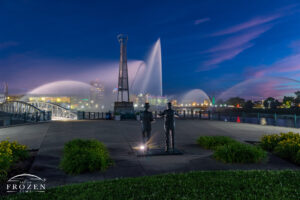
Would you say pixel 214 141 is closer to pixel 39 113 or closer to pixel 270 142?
pixel 270 142

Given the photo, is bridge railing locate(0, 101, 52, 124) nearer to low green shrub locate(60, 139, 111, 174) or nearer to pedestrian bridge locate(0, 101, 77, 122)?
pedestrian bridge locate(0, 101, 77, 122)

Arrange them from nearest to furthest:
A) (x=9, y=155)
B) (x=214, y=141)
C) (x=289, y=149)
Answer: (x=9, y=155)
(x=289, y=149)
(x=214, y=141)

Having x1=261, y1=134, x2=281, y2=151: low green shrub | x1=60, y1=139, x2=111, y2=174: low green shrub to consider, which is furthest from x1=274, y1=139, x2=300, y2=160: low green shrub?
x1=60, y1=139, x2=111, y2=174: low green shrub

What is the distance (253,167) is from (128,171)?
4125mm

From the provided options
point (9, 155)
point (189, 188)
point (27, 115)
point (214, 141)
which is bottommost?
point (189, 188)

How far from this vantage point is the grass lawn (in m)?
3.93

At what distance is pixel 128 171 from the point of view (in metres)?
5.83

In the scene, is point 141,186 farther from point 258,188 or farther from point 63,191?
point 258,188

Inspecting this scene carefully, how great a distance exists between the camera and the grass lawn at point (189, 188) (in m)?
3.93

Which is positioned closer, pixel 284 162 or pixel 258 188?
pixel 258 188

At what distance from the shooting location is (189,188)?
14.1 feet

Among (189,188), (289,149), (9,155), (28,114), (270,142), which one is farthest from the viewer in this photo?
(28,114)

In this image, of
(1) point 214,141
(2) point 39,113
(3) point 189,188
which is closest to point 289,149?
(1) point 214,141

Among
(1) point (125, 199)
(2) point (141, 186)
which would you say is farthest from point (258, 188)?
(1) point (125, 199)
